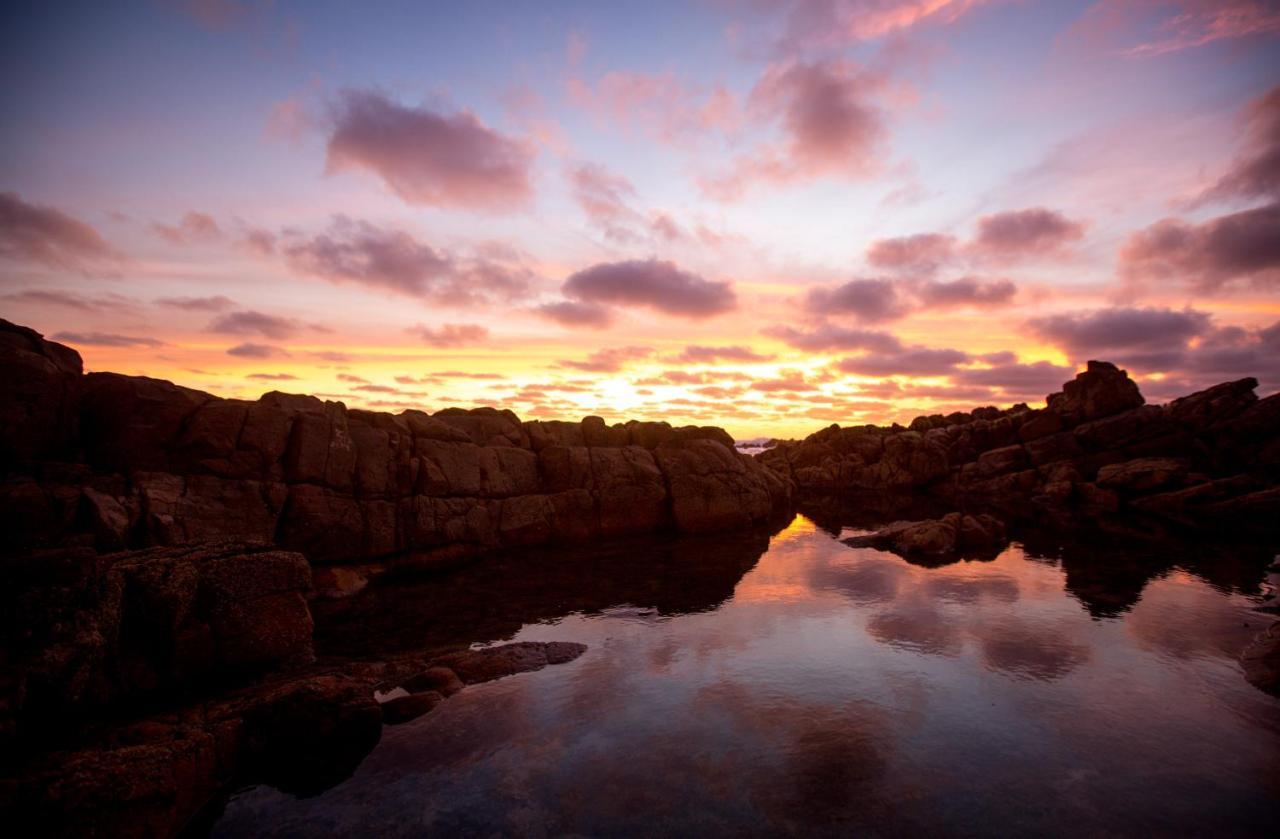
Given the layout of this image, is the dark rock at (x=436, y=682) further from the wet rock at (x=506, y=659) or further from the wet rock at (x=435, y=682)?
the wet rock at (x=506, y=659)

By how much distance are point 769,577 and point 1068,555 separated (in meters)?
24.3

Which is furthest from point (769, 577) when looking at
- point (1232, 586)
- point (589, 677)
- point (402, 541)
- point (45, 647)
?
point (45, 647)

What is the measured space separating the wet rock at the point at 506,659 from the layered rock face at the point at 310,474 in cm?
Answer: 1516

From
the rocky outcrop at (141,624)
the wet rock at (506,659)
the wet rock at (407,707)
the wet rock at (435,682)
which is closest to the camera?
the rocky outcrop at (141,624)

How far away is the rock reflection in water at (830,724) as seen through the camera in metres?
13.3

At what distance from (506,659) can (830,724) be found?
39.6ft

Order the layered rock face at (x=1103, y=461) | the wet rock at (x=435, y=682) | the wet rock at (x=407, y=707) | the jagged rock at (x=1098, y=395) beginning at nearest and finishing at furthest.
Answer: the wet rock at (x=407, y=707)
the wet rock at (x=435, y=682)
the layered rock face at (x=1103, y=461)
the jagged rock at (x=1098, y=395)

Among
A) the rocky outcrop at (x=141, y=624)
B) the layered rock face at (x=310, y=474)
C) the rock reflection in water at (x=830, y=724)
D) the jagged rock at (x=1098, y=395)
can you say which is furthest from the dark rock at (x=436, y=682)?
the jagged rock at (x=1098, y=395)

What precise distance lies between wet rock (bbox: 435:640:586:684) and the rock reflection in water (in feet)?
2.27

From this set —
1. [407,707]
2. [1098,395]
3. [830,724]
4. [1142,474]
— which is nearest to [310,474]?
[407,707]

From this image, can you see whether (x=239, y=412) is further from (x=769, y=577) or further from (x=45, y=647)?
(x=769, y=577)

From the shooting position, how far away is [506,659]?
73.0 feet

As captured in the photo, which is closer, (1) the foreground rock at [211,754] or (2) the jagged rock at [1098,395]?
(1) the foreground rock at [211,754]

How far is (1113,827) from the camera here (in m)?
12.7
